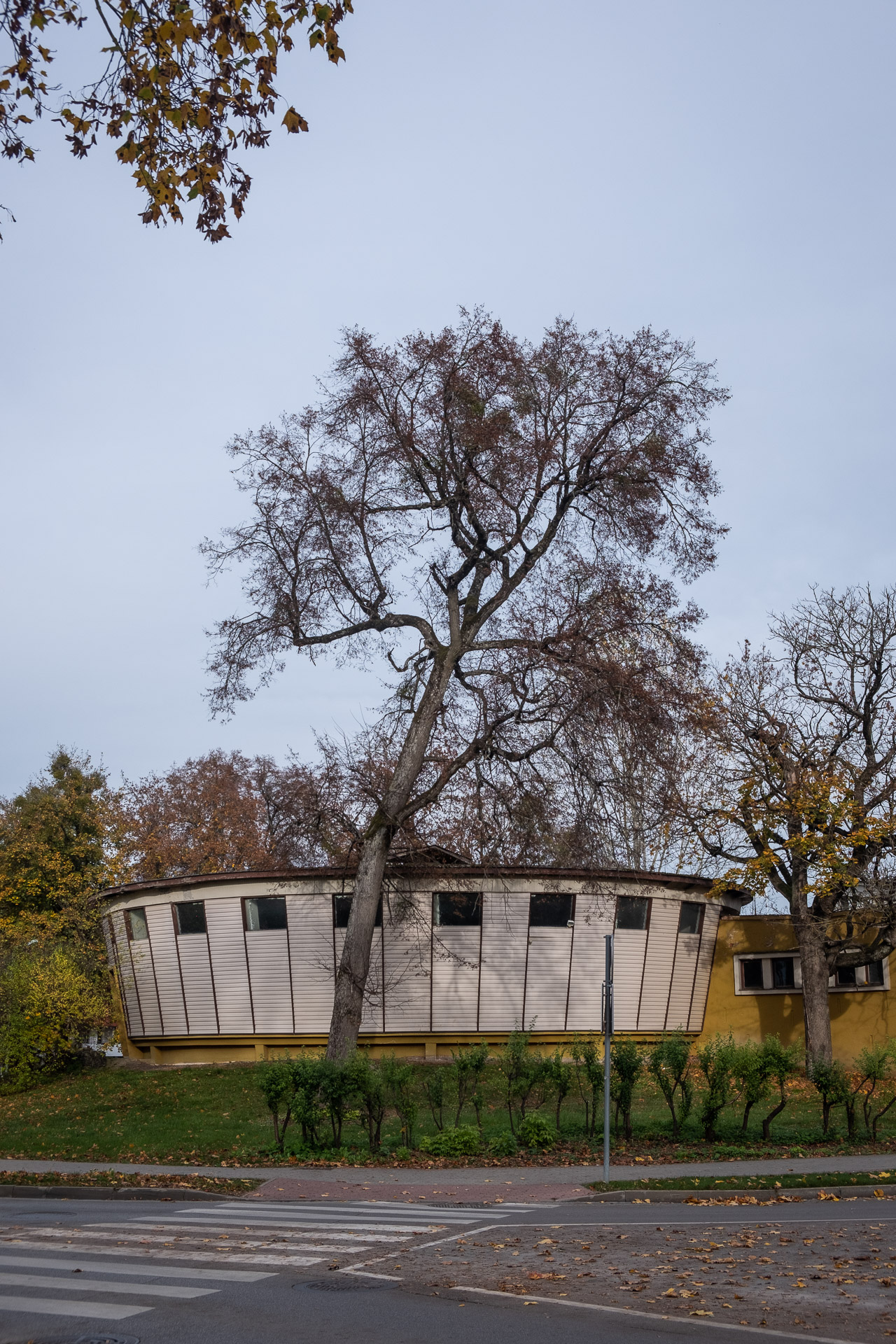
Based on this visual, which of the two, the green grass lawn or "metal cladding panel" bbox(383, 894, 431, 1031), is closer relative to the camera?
the green grass lawn

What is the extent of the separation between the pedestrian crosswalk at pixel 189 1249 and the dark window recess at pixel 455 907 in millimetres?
16014

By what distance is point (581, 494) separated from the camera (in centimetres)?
2541

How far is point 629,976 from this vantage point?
3177 cm

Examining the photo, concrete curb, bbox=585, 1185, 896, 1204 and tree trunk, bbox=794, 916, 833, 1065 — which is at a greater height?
concrete curb, bbox=585, 1185, 896, 1204

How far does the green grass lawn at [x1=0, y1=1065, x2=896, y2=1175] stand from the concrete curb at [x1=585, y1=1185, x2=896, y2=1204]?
2.63 meters

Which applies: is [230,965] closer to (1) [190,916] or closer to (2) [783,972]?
(1) [190,916]

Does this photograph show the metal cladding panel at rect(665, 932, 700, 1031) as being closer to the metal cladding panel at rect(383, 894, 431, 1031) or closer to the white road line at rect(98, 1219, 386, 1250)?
the metal cladding panel at rect(383, 894, 431, 1031)

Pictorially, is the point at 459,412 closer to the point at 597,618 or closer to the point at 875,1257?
the point at 597,618

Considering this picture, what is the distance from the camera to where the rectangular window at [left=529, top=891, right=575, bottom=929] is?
3053 cm

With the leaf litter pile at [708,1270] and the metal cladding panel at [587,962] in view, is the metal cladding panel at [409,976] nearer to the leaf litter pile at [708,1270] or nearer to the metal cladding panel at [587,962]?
the metal cladding panel at [587,962]

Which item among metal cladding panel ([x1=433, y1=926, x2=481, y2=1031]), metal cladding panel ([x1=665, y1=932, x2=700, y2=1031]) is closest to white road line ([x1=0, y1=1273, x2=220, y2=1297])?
metal cladding panel ([x1=433, y1=926, x2=481, y2=1031])

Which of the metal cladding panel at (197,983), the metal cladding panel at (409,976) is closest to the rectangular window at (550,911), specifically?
the metal cladding panel at (409,976)

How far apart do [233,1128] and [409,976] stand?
27.0ft

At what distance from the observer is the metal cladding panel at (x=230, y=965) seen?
30.7 meters
